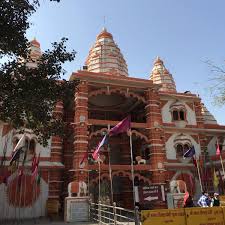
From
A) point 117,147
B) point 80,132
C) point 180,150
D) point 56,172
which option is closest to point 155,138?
point 180,150

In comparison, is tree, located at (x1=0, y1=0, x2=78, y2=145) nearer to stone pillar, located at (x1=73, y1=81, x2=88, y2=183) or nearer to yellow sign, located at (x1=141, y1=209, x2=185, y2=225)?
yellow sign, located at (x1=141, y1=209, x2=185, y2=225)

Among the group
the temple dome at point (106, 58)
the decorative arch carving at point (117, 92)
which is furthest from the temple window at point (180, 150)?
the temple dome at point (106, 58)

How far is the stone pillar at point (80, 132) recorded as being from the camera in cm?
2341

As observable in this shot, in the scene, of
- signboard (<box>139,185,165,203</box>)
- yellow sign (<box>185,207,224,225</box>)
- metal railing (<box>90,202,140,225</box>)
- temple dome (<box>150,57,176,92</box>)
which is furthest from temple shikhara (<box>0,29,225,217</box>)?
yellow sign (<box>185,207,224,225</box>)

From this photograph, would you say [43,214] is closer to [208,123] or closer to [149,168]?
[149,168]

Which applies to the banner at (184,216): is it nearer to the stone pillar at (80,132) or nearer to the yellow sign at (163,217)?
the yellow sign at (163,217)

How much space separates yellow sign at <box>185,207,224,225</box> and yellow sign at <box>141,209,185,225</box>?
276mm

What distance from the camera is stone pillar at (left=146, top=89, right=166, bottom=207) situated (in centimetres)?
2548

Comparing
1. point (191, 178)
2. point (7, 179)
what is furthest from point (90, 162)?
point (191, 178)

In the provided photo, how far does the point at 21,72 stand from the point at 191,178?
21.8m

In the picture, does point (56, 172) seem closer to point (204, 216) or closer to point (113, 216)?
point (113, 216)

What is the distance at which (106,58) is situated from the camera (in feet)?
114

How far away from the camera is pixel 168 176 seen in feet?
91.7

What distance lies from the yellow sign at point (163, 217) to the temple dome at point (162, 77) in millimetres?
30205
